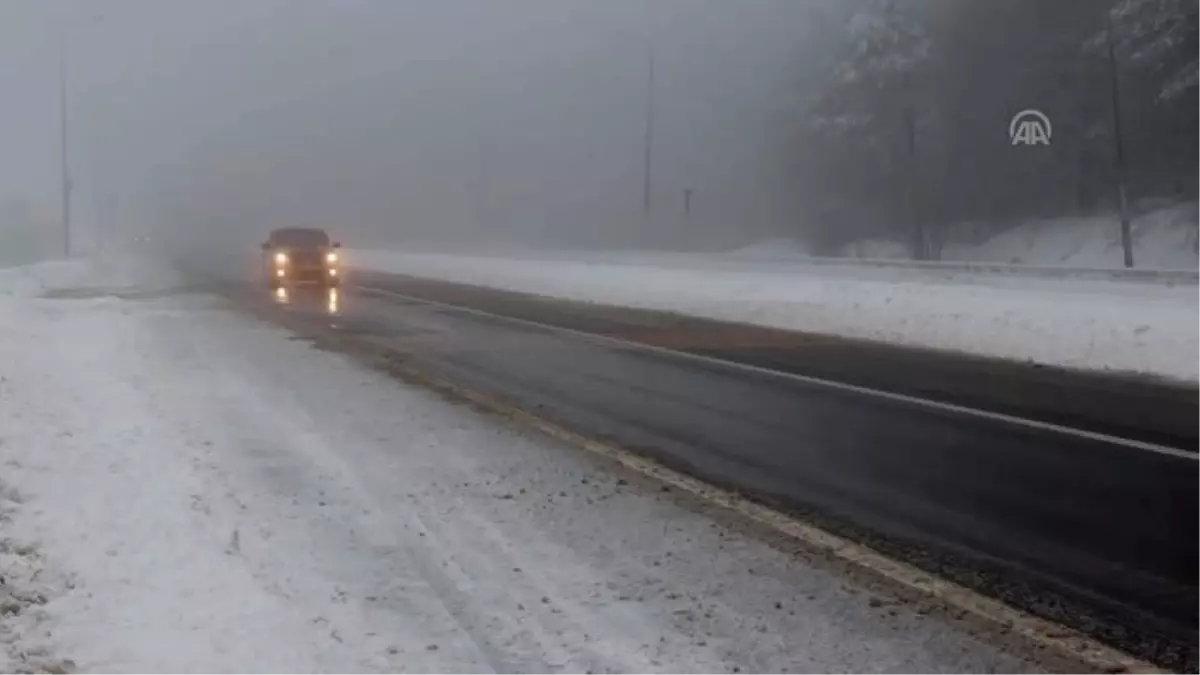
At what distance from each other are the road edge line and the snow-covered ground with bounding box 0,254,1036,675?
0.77ft

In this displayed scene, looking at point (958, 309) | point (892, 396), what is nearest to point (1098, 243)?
point (958, 309)

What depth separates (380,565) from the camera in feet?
20.4

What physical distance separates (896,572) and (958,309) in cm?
1487

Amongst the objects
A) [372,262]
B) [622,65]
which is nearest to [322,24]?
[622,65]

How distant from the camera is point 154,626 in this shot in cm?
525

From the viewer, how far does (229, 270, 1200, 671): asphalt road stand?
602cm

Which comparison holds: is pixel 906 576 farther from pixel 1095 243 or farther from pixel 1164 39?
pixel 1095 243

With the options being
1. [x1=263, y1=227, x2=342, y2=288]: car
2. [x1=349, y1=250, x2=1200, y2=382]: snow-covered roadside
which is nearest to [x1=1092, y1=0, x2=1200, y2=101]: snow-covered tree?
[x1=349, y1=250, x2=1200, y2=382]: snow-covered roadside

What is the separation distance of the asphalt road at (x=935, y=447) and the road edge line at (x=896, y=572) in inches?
4.9

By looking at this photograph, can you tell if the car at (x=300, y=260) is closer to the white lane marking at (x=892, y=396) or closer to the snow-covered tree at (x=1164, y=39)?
the white lane marking at (x=892, y=396)

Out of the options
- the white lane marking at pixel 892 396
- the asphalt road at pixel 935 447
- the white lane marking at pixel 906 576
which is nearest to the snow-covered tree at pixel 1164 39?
the asphalt road at pixel 935 447

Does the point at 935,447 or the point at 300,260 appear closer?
the point at 935,447

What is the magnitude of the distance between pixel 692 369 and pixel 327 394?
14.4 ft

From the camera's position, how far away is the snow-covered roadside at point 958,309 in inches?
629
